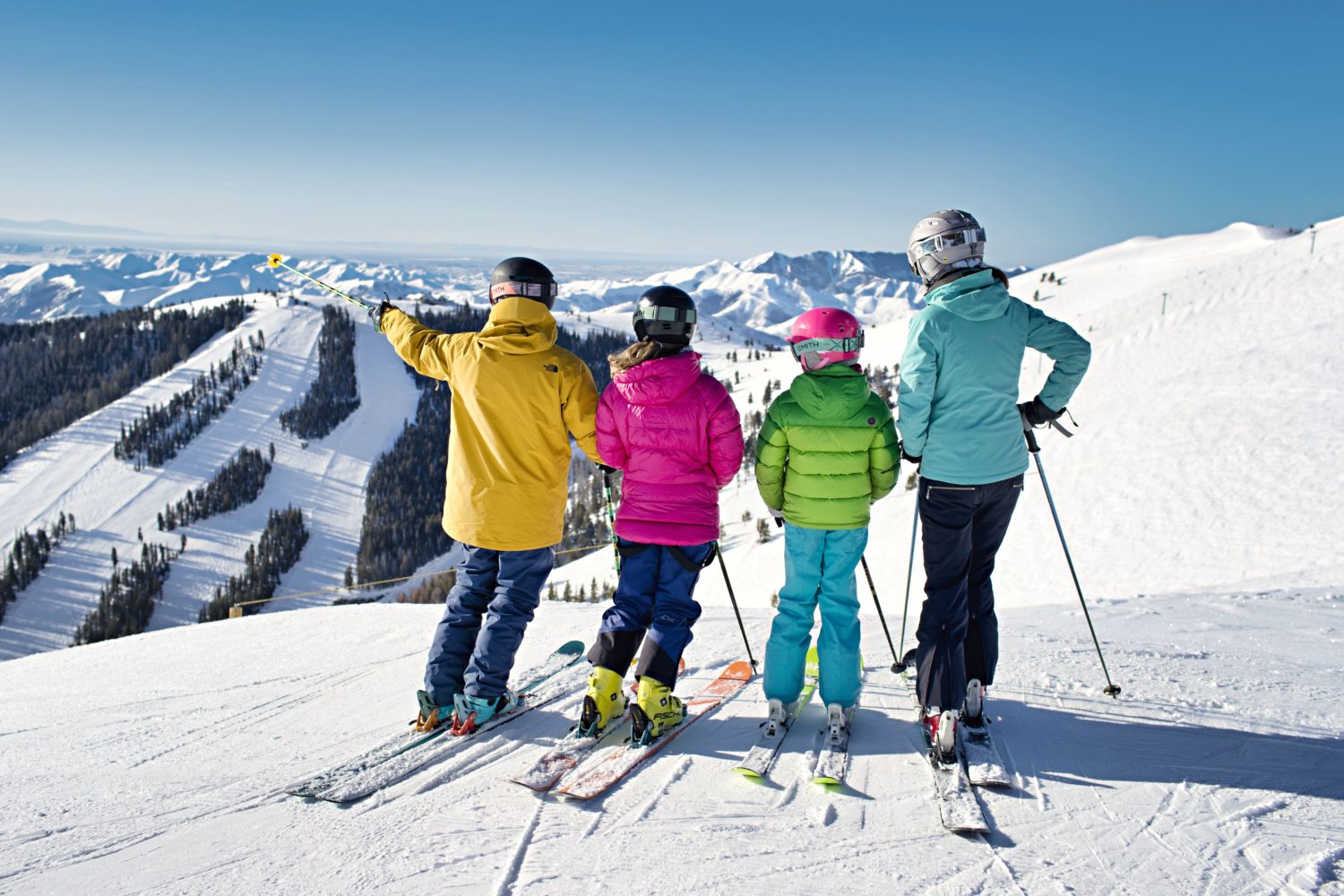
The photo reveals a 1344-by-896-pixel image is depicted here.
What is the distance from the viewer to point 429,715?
171 inches

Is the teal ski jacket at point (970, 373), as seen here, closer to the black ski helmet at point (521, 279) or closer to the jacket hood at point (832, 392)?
the jacket hood at point (832, 392)

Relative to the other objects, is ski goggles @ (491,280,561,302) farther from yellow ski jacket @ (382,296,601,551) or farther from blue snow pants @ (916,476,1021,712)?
blue snow pants @ (916,476,1021,712)

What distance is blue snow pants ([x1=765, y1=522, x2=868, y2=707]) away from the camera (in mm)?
4051

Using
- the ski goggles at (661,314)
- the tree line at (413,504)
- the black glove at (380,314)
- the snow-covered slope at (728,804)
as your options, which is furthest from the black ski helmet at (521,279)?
the tree line at (413,504)

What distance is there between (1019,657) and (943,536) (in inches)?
94.1

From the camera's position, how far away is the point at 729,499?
3828 centimetres

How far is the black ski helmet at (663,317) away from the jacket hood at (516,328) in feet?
1.85

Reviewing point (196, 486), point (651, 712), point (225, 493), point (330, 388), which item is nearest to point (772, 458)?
point (651, 712)

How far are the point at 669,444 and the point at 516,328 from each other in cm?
118

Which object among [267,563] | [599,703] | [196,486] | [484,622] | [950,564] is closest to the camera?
[950,564]

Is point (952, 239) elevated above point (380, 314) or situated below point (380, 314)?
above

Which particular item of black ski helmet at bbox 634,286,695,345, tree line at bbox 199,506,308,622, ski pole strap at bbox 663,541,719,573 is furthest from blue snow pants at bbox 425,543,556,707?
tree line at bbox 199,506,308,622

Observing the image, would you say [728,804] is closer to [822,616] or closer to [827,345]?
[822,616]

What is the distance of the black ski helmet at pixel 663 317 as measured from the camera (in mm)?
4117
